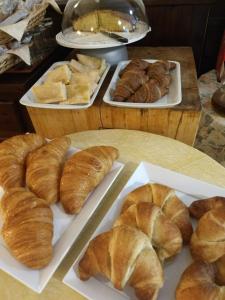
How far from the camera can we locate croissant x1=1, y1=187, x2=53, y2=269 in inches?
19.0

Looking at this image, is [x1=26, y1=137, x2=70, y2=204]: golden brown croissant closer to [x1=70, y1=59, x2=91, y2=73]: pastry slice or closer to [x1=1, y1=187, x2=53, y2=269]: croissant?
[x1=1, y1=187, x2=53, y2=269]: croissant

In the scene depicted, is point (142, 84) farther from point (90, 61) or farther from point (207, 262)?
point (207, 262)

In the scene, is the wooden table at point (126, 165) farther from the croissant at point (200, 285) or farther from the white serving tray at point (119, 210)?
the croissant at point (200, 285)

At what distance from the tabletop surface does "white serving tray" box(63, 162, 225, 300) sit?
29 centimetres

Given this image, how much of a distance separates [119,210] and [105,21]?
2.61 ft

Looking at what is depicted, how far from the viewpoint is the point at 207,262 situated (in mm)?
445

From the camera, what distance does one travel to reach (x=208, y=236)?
1.48 feet

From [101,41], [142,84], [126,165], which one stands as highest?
[101,41]

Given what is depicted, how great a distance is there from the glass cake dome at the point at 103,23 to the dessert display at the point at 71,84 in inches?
3.6

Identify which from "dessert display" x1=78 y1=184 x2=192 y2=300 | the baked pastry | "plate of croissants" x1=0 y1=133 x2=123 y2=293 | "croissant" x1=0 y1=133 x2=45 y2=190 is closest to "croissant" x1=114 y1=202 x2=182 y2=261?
"dessert display" x1=78 y1=184 x2=192 y2=300

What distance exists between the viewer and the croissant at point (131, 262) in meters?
0.42

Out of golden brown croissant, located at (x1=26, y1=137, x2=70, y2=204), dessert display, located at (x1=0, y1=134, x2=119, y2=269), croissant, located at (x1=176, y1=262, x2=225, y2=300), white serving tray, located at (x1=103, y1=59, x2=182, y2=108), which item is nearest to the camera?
croissant, located at (x1=176, y1=262, x2=225, y2=300)

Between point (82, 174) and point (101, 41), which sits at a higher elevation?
point (101, 41)

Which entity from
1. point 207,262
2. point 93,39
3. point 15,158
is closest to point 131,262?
point 207,262
